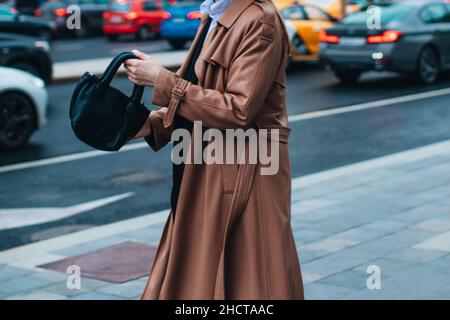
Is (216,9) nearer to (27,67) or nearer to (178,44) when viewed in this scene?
(27,67)

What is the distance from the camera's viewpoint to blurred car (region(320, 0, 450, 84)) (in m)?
17.0

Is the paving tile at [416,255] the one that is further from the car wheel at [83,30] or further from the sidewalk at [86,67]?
the car wheel at [83,30]

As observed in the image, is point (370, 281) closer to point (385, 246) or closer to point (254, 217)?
point (385, 246)

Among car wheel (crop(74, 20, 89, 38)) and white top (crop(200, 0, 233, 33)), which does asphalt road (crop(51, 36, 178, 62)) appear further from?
white top (crop(200, 0, 233, 33))

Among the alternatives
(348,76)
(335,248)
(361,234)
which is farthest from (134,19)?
(335,248)

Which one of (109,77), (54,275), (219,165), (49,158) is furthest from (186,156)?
(49,158)

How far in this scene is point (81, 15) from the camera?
123 feet

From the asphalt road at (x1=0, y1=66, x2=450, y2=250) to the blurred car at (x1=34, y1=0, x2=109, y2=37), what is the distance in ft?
67.3

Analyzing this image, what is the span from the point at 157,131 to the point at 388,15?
14.5 meters

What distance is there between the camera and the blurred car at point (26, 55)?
16.2 m

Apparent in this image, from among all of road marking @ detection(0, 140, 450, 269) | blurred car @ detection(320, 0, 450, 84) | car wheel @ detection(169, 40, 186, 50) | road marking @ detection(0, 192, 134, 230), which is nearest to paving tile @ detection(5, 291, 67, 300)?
road marking @ detection(0, 140, 450, 269)

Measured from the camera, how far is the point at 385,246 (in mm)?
6789

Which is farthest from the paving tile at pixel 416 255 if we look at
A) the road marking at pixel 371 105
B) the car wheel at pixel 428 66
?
the car wheel at pixel 428 66

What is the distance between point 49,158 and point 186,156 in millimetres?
7797
